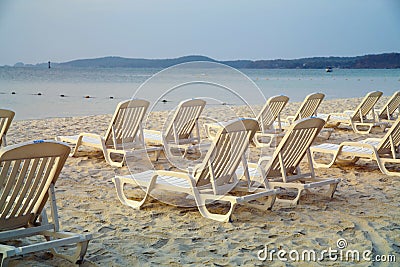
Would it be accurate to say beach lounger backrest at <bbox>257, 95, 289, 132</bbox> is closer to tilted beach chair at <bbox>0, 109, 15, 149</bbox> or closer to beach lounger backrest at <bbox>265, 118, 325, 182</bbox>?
beach lounger backrest at <bbox>265, 118, 325, 182</bbox>

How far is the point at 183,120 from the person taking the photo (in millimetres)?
7254

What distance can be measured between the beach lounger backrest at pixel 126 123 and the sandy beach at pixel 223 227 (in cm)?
104

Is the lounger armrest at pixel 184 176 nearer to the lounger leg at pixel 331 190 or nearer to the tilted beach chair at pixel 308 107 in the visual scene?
the lounger leg at pixel 331 190

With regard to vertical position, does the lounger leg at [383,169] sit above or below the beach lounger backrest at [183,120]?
below

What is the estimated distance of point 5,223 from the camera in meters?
3.29

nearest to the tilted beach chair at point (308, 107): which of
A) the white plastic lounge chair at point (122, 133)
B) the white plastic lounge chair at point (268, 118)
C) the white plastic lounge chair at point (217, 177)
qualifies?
the white plastic lounge chair at point (268, 118)

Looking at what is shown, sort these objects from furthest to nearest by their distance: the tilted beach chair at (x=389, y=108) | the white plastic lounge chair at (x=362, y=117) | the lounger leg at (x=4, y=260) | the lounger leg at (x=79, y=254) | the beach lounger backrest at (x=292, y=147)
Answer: the tilted beach chair at (x=389, y=108), the white plastic lounge chair at (x=362, y=117), the beach lounger backrest at (x=292, y=147), the lounger leg at (x=79, y=254), the lounger leg at (x=4, y=260)

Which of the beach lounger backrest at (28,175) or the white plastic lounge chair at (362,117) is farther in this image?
the white plastic lounge chair at (362,117)

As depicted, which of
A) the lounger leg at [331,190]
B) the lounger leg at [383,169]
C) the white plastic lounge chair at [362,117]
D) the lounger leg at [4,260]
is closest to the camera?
the lounger leg at [4,260]

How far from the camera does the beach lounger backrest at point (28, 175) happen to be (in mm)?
3061

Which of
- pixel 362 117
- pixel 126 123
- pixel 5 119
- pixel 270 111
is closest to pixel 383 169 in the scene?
pixel 270 111

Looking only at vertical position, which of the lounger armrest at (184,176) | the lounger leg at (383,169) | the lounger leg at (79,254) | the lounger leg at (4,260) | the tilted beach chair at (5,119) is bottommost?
the lounger leg at (383,169)

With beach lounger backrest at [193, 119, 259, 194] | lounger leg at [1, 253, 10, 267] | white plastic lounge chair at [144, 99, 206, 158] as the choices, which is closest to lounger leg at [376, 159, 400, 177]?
beach lounger backrest at [193, 119, 259, 194]

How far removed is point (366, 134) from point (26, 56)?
3900 cm
